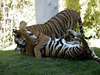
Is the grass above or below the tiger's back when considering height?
below

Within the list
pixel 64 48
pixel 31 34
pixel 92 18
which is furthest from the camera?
pixel 92 18

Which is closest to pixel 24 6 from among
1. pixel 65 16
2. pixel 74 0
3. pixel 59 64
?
pixel 74 0

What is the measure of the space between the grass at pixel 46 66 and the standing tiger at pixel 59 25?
0.60m

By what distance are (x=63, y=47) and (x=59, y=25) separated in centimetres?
70

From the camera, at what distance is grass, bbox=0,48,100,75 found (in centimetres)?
373

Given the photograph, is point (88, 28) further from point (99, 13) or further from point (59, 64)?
point (59, 64)

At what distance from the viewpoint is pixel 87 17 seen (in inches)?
294

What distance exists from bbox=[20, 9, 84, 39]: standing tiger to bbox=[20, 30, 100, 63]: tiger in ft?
0.66

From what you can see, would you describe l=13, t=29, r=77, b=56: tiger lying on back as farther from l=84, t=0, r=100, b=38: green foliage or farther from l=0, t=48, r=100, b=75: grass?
l=84, t=0, r=100, b=38: green foliage

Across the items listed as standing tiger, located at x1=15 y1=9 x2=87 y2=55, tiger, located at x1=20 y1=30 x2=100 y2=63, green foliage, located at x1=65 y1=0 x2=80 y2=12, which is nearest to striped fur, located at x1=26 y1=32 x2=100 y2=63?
tiger, located at x1=20 y1=30 x2=100 y2=63

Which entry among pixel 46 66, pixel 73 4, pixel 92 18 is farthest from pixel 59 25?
pixel 92 18

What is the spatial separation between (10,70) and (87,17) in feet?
12.6

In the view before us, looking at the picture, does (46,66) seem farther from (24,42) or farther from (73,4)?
(73,4)

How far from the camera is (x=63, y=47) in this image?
461 centimetres
